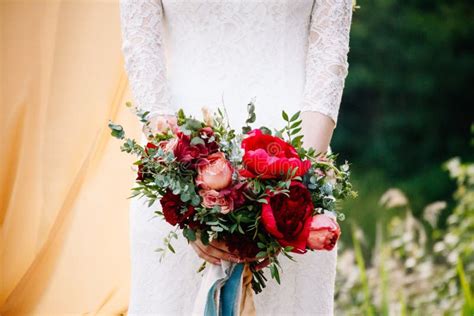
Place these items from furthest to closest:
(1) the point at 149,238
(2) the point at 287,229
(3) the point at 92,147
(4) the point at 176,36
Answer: (3) the point at 92,147
(4) the point at 176,36
(1) the point at 149,238
(2) the point at 287,229

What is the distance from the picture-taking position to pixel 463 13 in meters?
7.88

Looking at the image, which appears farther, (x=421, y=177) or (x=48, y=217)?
(x=421, y=177)

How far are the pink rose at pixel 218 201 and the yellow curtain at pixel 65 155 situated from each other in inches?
43.8

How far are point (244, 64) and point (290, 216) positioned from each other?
2.07 feet

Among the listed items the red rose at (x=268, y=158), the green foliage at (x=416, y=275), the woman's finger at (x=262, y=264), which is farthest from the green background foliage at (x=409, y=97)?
the red rose at (x=268, y=158)

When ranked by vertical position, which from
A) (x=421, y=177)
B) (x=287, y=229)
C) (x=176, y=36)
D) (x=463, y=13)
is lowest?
(x=287, y=229)

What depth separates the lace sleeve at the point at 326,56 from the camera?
2520 mm

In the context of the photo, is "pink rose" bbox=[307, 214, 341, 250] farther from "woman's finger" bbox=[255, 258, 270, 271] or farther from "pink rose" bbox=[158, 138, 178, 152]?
"pink rose" bbox=[158, 138, 178, 152]

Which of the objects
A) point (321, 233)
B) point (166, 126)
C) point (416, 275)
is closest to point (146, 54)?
point (166, 126)

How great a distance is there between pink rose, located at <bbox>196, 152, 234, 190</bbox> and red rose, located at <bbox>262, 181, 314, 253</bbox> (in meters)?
0.10

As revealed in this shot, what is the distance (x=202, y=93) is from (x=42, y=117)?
0.85 meters

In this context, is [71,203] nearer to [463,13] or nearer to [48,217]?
[48,217]

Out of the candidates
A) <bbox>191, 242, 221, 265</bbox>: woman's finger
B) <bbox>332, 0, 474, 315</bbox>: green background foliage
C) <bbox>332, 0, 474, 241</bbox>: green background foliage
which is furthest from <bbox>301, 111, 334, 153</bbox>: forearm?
<bbox>332, 0, 474, 241</bbox>: green background foliage

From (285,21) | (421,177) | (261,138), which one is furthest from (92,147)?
(421,177)
